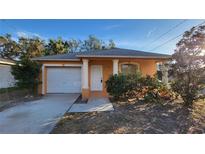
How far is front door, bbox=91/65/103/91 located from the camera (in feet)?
41.4

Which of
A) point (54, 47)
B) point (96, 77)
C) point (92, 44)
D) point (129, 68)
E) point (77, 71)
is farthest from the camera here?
point (92, 44)

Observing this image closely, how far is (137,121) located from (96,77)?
692cm

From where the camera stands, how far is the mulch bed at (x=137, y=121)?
5.30 m

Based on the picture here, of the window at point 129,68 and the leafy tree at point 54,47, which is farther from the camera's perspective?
the leafy tree at point 54,47

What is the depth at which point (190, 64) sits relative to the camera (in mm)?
7723

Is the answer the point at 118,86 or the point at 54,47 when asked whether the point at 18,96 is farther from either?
the point at 54,47

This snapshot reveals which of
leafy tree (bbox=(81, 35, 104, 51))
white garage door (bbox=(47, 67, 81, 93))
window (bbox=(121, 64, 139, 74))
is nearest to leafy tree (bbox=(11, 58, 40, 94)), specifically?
white garage door (bbox=(47, 67, 81, 93))

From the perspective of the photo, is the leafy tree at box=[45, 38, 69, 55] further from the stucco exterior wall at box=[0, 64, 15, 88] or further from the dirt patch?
the dirt patch

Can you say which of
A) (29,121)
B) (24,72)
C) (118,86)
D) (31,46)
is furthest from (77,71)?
(31,46)

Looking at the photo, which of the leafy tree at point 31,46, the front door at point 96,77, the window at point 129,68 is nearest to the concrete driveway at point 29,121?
the front door at point 96,77

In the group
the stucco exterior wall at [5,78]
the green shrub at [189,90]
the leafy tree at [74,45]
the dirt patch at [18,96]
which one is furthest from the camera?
the leafy tree at [74,45]

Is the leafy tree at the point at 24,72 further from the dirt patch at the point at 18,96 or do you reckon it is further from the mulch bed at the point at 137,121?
the mulch bed at the point at 137,121

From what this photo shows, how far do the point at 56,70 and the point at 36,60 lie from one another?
4.80 ft

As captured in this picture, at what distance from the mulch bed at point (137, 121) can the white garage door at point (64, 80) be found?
5907mm
